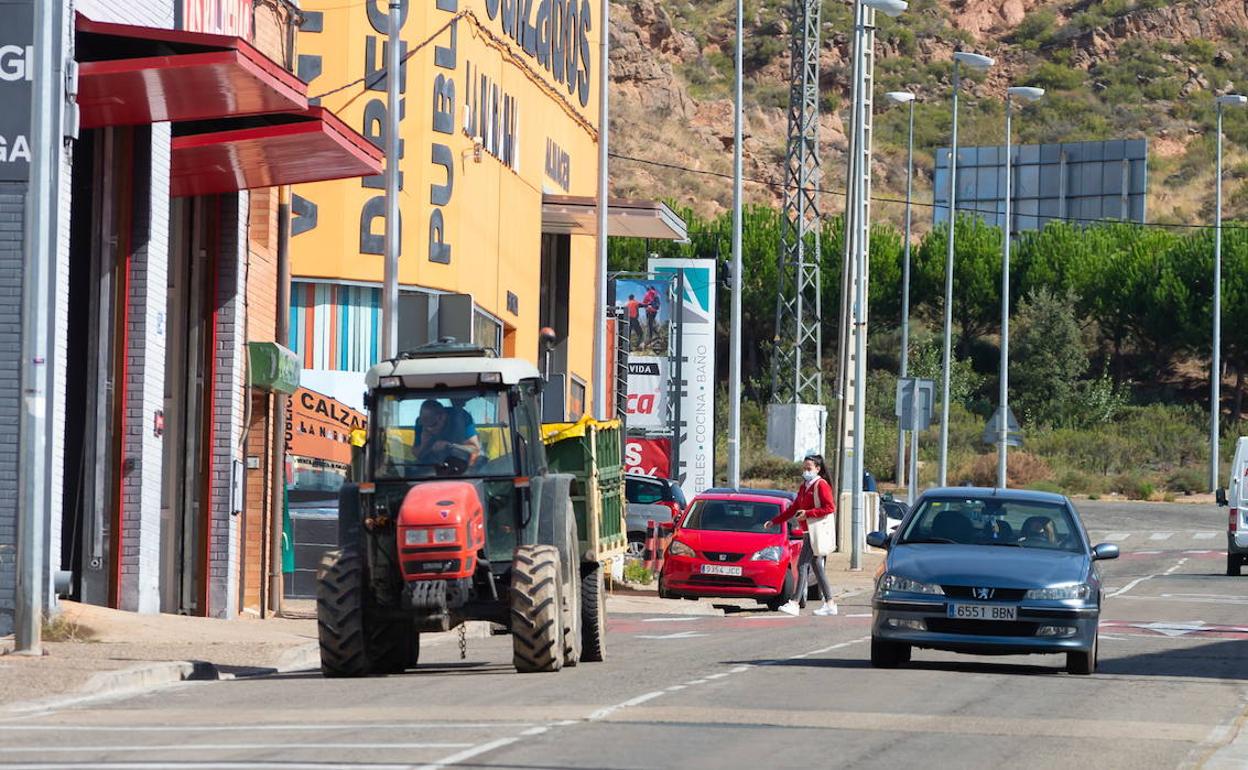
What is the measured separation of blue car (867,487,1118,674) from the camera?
1802 centimetres

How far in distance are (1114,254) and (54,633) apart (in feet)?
252

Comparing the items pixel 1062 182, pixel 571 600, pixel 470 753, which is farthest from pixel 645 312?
pixel 1062 182

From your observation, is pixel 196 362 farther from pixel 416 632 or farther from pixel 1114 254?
pixel 1114 254

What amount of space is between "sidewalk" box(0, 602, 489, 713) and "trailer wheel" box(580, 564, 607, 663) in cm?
253

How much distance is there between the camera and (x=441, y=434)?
695 inches

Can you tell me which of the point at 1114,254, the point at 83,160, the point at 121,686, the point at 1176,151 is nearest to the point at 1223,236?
the point at 1114,254

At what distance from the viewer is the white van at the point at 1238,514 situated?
4178 cm

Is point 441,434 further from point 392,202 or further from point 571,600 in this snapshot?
point 392,202

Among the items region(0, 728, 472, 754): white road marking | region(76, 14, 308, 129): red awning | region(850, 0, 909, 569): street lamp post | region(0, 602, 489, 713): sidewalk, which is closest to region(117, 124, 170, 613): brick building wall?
region(0, 602, 489, 713): sidewalk

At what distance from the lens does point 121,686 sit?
16.6 meters

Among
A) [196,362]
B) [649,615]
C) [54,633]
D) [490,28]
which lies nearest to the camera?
[54,633]

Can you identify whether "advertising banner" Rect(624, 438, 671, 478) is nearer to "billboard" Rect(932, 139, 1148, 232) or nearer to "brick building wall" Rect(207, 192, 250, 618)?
"brick building wall" Rect(207, 192, 250, 618)

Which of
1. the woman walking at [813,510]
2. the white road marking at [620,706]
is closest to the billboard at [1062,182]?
the woman walking at [813,510]

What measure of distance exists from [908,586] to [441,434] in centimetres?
373
